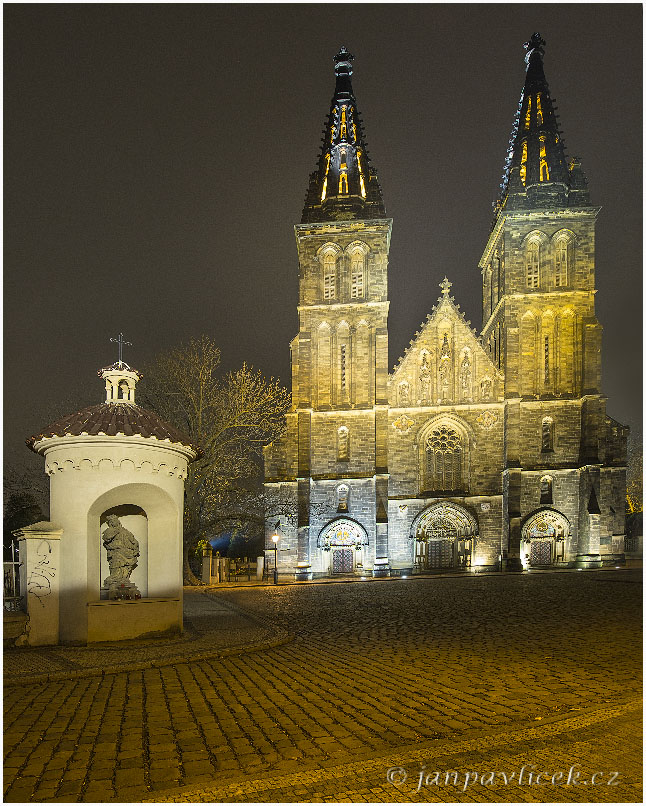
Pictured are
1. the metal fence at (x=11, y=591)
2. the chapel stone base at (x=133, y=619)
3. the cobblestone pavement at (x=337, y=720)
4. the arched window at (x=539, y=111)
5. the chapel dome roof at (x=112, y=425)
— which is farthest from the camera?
the arched window at (x=539, y=111)

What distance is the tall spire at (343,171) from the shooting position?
41.2 metres

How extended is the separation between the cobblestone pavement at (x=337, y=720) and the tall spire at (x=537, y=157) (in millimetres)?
33598

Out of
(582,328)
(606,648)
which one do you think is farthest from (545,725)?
(582,328)

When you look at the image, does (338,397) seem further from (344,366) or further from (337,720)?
(337,720)

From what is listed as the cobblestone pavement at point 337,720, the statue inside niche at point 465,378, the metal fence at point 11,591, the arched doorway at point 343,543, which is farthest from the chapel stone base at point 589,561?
the metal fence at point 11,591

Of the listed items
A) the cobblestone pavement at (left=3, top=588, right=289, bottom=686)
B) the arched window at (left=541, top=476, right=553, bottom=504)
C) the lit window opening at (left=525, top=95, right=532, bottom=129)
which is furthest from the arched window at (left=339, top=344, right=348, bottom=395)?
the cobblestone pavement at (left=3, top=588, right=289, bottom=686)

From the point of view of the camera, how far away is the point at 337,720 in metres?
6.88

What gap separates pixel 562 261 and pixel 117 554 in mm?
34799

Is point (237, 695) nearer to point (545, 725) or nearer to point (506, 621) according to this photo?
point (545, 725)

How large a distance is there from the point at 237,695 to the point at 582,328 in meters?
36.2

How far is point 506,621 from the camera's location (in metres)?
14.6

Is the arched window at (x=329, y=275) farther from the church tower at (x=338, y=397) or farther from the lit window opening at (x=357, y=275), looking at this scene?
the lit window opening at (x=357, y=275)

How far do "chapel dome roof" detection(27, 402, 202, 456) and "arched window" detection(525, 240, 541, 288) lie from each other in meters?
32.0

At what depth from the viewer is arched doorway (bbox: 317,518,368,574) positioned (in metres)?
38.0
